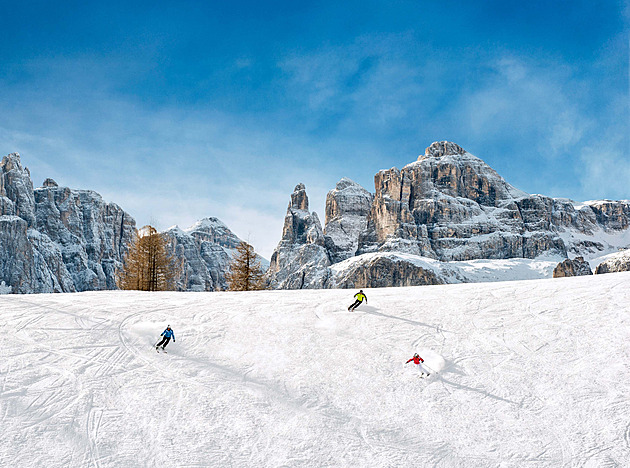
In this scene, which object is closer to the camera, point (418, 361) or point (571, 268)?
point (418, 361)

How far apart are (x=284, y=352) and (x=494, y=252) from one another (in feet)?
665

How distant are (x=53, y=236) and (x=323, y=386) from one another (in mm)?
194482

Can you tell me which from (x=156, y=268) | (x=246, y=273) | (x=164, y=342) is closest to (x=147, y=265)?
(x=156, y=268)

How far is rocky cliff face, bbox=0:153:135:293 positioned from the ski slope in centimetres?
14662

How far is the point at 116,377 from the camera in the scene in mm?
12695

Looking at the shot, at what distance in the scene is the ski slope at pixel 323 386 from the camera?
9.70 meters

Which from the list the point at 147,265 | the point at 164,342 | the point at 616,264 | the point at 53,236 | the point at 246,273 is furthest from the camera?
the point at 53,236

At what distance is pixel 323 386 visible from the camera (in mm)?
12555

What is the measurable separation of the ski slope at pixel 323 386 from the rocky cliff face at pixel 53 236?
481 feet

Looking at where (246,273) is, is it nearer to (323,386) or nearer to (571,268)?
(323,386)

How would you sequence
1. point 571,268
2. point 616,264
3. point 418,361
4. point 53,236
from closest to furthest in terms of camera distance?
point 418,361 < point 616,264 < point 571,268 < point 53,236

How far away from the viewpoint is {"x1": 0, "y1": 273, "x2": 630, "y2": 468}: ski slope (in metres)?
9.70

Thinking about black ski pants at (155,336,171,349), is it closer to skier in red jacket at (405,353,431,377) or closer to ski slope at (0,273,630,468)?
ski slope at (0,273,630,468)

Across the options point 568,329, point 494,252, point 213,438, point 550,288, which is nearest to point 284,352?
point 213,438
